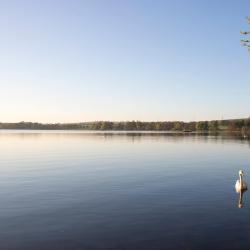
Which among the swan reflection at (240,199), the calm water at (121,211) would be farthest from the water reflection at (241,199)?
the calm water at (121,211)

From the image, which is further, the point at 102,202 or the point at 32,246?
the point at 102,202

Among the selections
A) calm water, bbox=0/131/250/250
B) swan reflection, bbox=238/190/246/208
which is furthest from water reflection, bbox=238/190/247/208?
calm water, bbox=0/131/250/250

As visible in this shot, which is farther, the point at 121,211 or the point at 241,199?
the point at 241,199

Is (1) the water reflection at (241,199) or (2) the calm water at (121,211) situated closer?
(2) the calm water at (121,211)

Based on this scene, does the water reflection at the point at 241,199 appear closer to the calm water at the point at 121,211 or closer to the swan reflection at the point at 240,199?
the swan reflection at the point at 240,199

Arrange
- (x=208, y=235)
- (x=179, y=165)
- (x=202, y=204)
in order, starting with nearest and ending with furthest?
1. (x=208, y=235)
2. (x=202, y=204)
3. (x=179, y=165)

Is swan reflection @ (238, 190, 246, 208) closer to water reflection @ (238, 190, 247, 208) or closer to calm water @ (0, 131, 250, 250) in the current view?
water reflection @ (238, 190, 247, 208)

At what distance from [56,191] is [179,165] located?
28.4m

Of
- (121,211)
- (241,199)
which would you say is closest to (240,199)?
(241,199)

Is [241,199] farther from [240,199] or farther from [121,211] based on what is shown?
[121,211]

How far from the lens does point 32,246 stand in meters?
19.3

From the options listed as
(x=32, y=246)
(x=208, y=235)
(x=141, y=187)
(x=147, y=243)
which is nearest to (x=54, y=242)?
(x=32, y=246)

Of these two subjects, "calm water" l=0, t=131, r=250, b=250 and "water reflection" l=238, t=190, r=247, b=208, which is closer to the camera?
"calm water" l=0, t=131, r=250, b=250

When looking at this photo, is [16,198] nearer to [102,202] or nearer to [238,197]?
[102,202]
